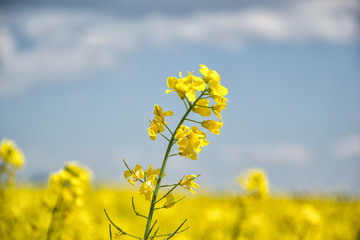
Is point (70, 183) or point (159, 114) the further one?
point (70, 183)

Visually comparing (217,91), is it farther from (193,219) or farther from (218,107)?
(193,219)

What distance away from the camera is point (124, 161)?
1.61 metres

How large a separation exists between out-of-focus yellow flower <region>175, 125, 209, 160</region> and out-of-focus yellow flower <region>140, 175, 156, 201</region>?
0.64 feet

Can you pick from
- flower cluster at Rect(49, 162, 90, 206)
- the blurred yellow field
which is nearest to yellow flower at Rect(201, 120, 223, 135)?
the blurred yellow field

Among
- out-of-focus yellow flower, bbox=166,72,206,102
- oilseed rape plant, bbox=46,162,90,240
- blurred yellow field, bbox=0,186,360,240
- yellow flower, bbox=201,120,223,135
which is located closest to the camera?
out-of-focus yellow flower, bbox=166,72,206,102

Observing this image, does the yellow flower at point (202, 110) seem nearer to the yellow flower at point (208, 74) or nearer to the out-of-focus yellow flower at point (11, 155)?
the yellow flower at point (208, 74)

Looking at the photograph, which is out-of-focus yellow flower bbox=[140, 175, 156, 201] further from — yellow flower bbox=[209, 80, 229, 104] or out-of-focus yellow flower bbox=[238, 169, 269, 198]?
out-of-focus yellow flower bbox=[238, 169, 269, 198]

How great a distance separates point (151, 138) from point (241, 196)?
3.16 meters

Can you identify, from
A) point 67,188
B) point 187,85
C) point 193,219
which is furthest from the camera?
point 193,219

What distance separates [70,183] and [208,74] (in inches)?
88.1

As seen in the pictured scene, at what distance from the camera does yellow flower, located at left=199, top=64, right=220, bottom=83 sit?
5.42ft

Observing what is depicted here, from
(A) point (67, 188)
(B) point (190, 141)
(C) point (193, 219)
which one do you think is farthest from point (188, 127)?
(C) point (193, 219)

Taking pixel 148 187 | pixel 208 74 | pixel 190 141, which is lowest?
pixel 148 187

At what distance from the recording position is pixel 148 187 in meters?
1.62
